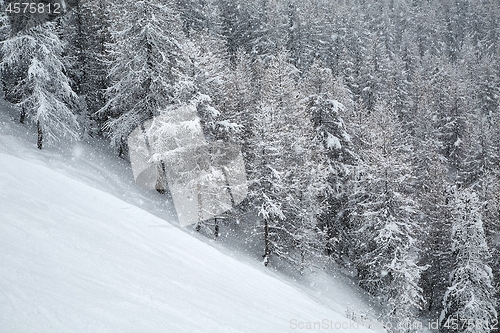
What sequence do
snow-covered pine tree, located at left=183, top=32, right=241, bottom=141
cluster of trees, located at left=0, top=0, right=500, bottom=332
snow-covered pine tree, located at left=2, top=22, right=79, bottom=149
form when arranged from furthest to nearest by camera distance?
1. cluster of trees, located at left=0, top=0, right=500, bottom=332
2. snow-covered pine tree, located at left=183, top=32, right=241, bottom=141
3. snow-covered pine tree, located at left=2, top=22, right=79, bottom=149

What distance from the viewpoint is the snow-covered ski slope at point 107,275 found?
555 cm

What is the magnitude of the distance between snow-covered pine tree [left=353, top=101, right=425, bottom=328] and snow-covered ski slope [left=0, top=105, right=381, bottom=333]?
12.4 metres

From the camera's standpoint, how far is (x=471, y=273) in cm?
2342

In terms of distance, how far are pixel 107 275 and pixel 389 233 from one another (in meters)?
19.0

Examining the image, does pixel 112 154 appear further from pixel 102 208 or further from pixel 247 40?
pixel 247 40

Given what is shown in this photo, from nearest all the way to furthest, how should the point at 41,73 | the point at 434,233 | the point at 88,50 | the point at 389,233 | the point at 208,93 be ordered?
the point at 41,73
the point at 208,93
the point at 389,233
the point at 88,50
the point at 434,233

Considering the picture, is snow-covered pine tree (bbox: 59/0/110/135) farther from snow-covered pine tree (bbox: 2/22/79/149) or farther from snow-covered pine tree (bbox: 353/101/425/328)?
snow-covered pine tree (bbox: 353/101/425/328)

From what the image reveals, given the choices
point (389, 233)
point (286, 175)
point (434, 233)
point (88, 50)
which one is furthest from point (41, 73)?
point (434, 233)

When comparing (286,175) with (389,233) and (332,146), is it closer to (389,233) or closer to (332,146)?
(332,146)

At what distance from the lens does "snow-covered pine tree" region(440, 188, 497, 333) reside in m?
22.9

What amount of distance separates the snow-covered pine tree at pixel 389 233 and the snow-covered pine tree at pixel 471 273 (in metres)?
2.64

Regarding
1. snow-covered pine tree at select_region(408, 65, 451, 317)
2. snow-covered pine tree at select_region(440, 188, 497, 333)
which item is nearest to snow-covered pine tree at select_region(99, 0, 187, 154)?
snow-covered pine tree at select_region(408, 65, 451, 317)

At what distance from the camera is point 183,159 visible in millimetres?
21391

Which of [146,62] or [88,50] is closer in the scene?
[146,62]
